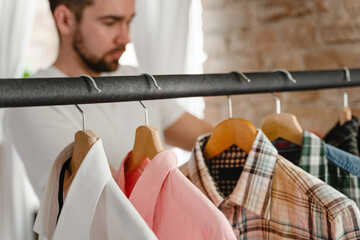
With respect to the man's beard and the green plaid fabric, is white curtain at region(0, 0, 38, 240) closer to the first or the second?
the man's beard

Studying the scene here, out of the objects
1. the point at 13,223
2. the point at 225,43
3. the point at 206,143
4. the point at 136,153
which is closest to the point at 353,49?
the point at 225,43

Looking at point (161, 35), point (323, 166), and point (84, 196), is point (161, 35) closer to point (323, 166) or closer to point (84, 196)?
point (323, 166)

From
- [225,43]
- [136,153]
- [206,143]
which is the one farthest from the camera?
[225,43]

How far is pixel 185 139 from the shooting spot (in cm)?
159

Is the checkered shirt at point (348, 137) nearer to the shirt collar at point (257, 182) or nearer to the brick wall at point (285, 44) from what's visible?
the shirt collar at point (257, 182)

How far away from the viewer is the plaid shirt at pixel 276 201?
711mm

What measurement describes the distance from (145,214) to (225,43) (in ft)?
4.96

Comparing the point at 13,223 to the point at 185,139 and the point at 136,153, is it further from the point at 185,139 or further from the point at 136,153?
the point at 136,153

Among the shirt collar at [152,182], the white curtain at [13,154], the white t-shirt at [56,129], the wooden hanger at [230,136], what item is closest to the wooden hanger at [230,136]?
the wooden hanger at [230,136]

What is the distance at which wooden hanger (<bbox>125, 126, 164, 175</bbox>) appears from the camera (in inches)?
27.6

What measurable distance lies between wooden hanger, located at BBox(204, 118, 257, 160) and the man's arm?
0.68 m

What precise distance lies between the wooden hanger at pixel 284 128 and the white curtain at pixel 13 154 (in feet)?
2.46

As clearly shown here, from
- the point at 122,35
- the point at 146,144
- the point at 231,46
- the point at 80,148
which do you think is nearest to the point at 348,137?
the point at 146,144

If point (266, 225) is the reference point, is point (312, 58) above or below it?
above
